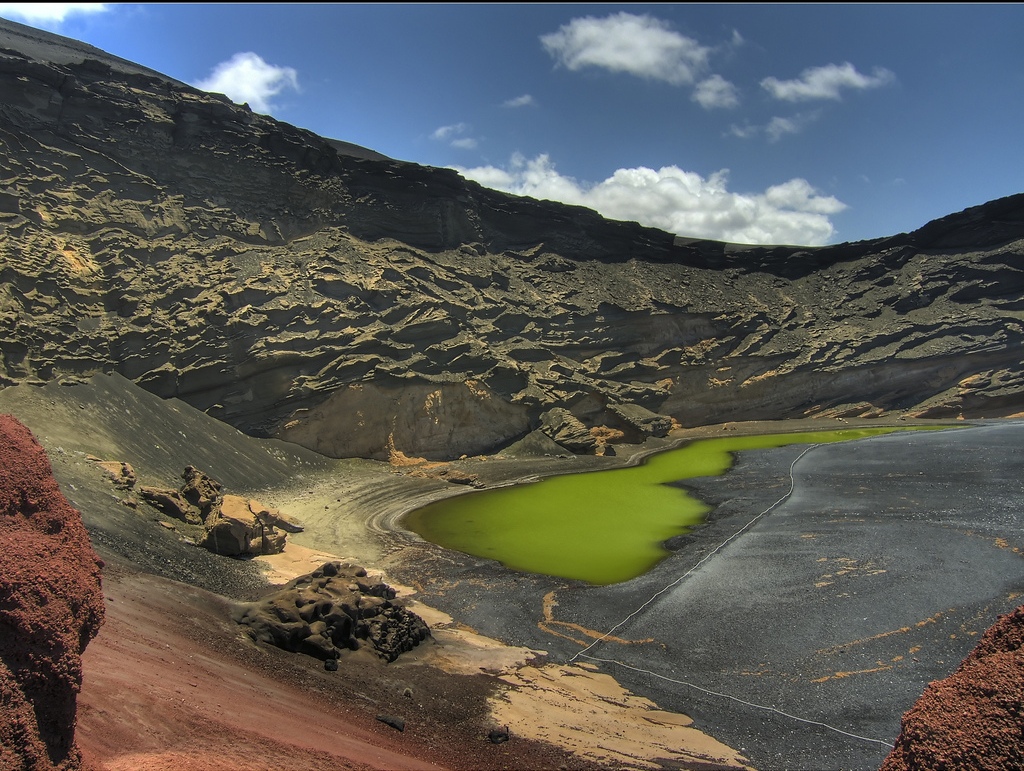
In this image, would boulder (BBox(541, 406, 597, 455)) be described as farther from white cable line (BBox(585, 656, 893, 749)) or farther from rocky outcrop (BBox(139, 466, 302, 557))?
white cable line (BBox(585, 656, 893, 749))

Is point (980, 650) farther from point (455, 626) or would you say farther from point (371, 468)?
point (371, 468)

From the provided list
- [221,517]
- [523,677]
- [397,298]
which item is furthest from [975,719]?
[397,298]

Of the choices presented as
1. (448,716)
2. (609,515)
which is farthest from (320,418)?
(448,716)

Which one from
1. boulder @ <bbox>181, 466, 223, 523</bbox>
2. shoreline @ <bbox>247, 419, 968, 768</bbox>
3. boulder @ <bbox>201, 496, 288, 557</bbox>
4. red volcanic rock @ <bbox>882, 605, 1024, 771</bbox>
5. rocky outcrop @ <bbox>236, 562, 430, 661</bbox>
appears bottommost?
shoreline @ <bbox>247, 419, 968, 768</bbox>

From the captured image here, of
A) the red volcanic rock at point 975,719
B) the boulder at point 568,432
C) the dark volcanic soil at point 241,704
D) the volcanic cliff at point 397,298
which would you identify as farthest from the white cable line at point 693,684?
the volcanic cliff at point 397,298

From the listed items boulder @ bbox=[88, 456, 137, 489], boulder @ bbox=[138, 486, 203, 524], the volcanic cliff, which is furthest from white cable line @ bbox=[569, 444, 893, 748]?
the volcanic cliff

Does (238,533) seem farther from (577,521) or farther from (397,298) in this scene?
(397,298)

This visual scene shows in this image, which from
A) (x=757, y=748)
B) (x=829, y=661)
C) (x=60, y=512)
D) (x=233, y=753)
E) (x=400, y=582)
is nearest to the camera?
(x=60, y=512)
